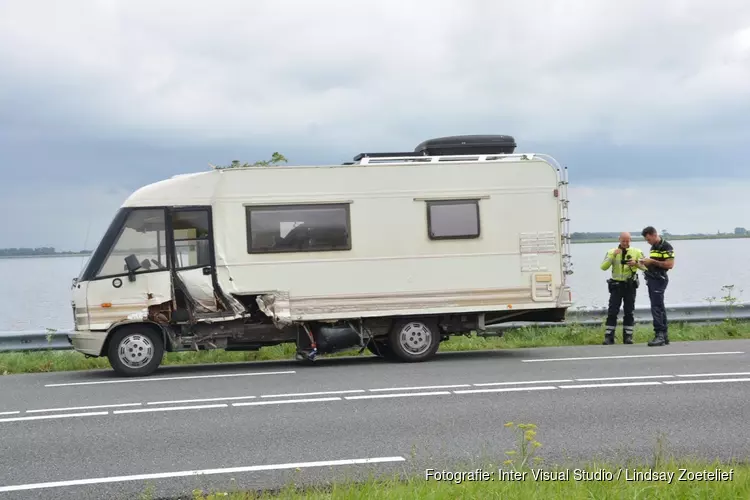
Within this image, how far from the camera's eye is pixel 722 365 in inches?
467

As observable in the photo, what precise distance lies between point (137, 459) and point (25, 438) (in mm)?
1505

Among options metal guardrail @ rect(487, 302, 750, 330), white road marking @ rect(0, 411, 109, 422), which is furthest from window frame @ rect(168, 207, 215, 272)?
metal guardrail @ rect(487, 302, 750, 330)

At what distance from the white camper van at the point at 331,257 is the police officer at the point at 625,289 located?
219cm

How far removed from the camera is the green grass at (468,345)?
14.0 m

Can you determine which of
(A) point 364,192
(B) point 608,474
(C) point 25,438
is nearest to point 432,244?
(A) point 364,192

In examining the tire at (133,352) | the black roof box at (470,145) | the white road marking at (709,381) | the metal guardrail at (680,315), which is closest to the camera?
the white road marking at (709,381)

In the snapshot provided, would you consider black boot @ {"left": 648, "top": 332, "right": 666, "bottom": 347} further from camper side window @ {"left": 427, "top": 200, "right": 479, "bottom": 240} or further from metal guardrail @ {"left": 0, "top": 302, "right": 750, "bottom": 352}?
camper side window @ {"left": 427, "top": 200, "right": 479, "bottom": 240}

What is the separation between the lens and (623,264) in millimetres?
15555

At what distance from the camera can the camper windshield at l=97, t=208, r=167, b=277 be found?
12453 millimetres

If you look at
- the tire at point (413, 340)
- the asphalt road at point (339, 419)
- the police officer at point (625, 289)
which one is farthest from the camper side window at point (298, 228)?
the police officer at point (625, 289)

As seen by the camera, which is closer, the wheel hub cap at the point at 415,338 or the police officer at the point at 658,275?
the wheel hub cap at the point at 415,338

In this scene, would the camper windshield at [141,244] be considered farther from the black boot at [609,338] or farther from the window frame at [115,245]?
the black boot at [609,338]

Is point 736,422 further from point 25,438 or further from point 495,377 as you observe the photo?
point 25,438

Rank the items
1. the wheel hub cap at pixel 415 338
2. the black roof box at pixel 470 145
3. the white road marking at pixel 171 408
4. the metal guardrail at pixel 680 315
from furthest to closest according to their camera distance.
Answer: the metal guardrail at pixel 680 315 < the black roof box at pixel 470 145 < the wheel hub cap at pixel 415 338 < the white road marking at pixel 171 408
